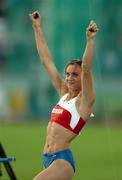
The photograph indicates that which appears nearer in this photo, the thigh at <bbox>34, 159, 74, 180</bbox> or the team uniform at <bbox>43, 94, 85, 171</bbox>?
the thigh at <bbox>34, 159, 74, 180</bbox>

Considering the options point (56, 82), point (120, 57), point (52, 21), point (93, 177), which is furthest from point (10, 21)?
point (56, 82)

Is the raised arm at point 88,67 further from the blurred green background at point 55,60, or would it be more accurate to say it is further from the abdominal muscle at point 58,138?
the blurred green background at point 55,60

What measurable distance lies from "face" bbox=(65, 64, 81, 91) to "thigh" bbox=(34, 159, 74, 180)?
0.77 m

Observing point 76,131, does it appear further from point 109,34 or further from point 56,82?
point 109,34

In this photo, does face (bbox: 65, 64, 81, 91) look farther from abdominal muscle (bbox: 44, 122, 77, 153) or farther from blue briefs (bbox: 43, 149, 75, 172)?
blue briefs (bbox: 43, 149, 75, 172)

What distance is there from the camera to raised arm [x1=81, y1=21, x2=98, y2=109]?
890 cm

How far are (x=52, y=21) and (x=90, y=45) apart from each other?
1628 cm

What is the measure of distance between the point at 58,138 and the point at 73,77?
0.63m

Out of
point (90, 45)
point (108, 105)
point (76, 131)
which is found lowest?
point (108, 105)

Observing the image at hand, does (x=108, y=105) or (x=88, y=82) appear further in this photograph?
(x=108, y=105)

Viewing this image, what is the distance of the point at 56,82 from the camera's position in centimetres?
992

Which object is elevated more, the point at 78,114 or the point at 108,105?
the point at 78,114

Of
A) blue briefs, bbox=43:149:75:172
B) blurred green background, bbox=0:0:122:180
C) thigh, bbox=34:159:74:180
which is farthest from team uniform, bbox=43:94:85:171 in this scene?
blurred green background, bbox=0:0:122:180

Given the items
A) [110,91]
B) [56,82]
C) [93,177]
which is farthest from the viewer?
[110,91]
